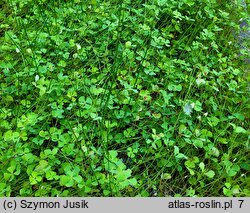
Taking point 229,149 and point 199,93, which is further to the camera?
point 199,93

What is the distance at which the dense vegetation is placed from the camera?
184 centimetres

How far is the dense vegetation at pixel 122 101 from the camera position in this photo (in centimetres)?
184

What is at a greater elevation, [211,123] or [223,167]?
[211,123]

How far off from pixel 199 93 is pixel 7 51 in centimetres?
139

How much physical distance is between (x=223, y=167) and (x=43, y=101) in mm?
1155

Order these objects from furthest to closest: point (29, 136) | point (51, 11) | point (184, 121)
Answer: point (51, 11) → point (184, 121) → point (29, 136)

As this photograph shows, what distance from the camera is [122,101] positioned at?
7.18 ft

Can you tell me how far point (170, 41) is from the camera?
9.25ft

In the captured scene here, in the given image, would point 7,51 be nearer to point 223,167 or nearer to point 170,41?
point 170,41

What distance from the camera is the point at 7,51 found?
246cm
